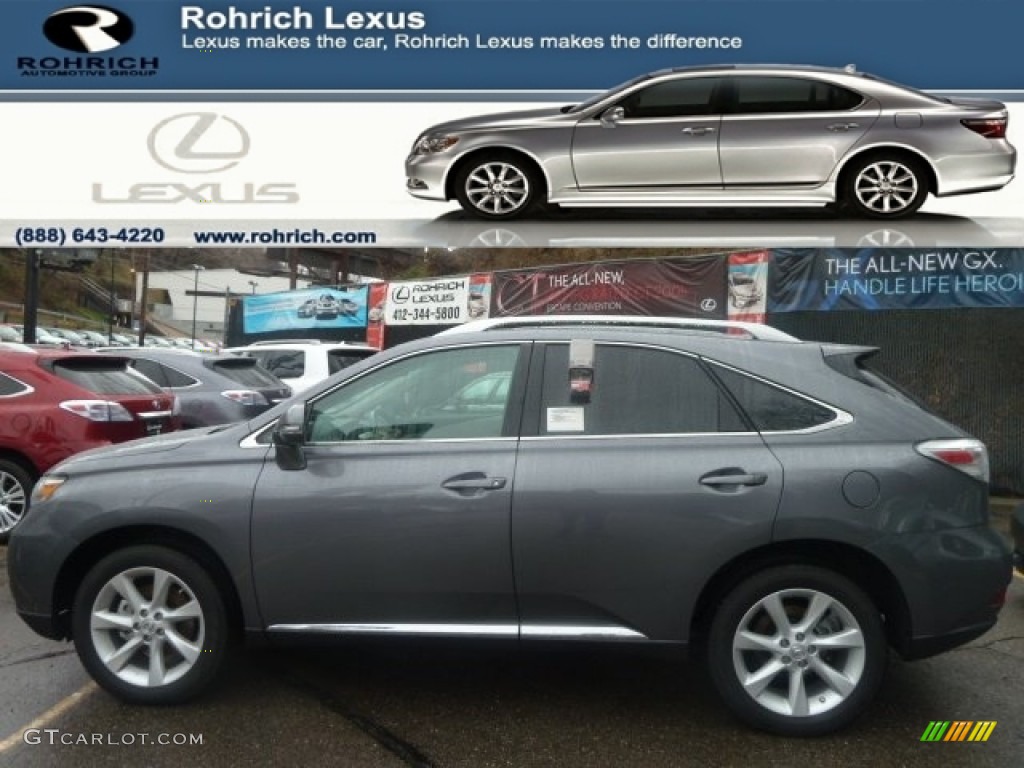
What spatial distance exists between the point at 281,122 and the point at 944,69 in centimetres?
367

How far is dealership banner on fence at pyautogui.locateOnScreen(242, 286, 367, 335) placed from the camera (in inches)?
624

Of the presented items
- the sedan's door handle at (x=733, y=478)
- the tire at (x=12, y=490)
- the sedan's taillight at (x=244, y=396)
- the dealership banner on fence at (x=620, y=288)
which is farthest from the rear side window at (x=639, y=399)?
the dealership banner on fence at (x=620, y=288)

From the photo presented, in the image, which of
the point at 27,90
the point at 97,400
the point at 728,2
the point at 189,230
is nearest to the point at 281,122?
the point at 189,230

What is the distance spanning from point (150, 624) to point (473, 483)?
1470 mm

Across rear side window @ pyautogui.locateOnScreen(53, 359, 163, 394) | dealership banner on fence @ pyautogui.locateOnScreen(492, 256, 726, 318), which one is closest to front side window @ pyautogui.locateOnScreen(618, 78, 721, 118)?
rear side window @ pyautogui.locateOnScreen(53, 359, 163, 394)

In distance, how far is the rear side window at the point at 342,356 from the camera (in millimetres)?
10703

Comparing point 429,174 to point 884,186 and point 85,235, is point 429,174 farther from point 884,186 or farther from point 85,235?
point 884,186

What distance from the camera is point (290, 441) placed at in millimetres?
3301

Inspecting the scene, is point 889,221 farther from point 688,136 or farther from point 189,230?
point 189,230

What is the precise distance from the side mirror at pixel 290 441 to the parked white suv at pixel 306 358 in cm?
732

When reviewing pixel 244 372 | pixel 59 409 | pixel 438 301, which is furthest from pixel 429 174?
pixel 438 301

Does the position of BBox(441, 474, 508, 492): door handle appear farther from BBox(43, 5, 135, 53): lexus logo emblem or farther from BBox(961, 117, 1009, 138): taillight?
BBox(43, 5, 135, 53): lexus logo emblem

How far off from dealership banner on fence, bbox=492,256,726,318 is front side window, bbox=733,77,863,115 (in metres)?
6.52

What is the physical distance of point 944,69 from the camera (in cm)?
439
